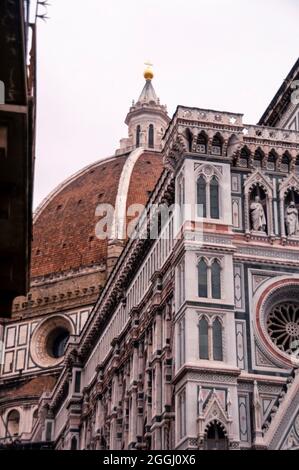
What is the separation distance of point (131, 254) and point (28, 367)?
28.8 meters

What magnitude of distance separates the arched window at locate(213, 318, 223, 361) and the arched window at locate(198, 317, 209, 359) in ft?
0.61

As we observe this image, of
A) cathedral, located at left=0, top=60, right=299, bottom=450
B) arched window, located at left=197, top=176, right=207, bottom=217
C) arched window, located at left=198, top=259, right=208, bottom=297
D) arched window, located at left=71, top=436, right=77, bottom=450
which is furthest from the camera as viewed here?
arched window, located at left=71, top=436, right=77, bottom=450

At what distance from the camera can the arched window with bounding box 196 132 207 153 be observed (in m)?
27.4

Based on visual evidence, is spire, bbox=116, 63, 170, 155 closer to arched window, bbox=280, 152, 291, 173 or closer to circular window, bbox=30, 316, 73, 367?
circular window, bbox=30, 316, 73, 367

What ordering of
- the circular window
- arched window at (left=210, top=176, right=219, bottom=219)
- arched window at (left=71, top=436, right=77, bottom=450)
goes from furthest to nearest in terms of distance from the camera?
1. the circular window
2. arched window at (left=71, top=436, right=77, bottom=450)
3. arched window at (left=210, top=176, right=219, bottom=219)

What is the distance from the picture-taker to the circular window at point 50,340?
59.8 meters

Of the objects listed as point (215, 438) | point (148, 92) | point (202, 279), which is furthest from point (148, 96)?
point (215, 438)

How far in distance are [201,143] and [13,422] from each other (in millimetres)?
34617

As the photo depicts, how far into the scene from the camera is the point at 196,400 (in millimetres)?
23641

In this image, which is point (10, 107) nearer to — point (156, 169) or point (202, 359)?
point (202, 359)

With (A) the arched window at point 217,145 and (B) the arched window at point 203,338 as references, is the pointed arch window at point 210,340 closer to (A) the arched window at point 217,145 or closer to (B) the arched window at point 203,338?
(B) the arched window at point 203,338

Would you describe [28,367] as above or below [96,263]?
below

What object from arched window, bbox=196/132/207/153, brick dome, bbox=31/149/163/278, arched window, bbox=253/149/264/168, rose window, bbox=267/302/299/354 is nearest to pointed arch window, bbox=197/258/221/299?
rose window, bbox=267/302/299/354
